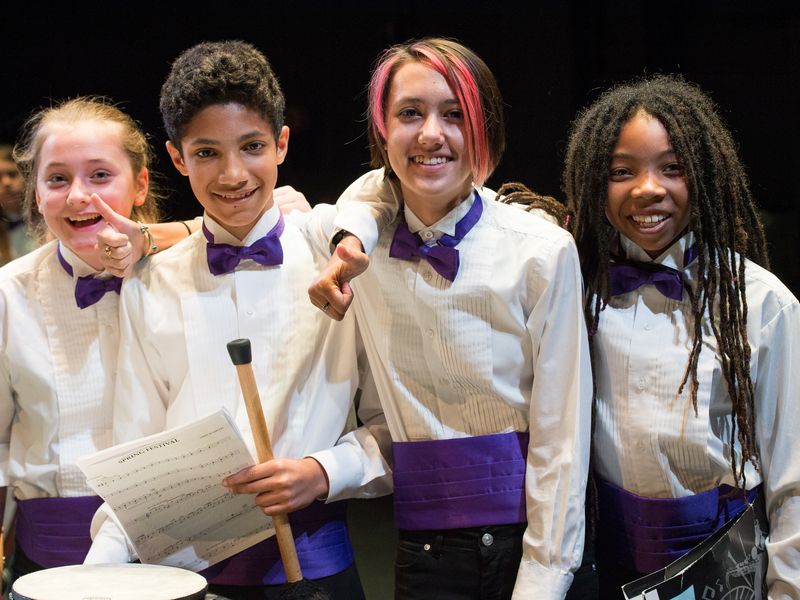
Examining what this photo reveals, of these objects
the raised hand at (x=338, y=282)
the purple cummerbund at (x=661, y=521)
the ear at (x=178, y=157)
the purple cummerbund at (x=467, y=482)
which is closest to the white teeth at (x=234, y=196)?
the ear at (x=178, y=157)

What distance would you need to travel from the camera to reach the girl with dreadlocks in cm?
178

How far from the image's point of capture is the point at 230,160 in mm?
1813

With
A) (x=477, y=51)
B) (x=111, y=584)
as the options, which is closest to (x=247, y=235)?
(x=111, y=584)

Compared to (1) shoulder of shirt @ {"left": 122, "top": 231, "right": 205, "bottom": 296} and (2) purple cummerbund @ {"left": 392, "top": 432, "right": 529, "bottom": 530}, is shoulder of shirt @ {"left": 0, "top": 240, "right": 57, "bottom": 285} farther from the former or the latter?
(2) purple cummerbund @ {"left": 392, "top": 432, "right": 529, "bottom": 530}

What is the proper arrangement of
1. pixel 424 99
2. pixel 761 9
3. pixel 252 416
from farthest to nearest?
pixel 761 9
pixel 424 99
pixel 252 416

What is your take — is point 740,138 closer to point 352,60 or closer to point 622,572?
point 352,60

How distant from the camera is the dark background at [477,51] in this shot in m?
2.97

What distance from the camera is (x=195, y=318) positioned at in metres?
1.83

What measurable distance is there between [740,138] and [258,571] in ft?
6.49

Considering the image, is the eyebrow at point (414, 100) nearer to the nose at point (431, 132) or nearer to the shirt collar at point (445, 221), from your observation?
the nose at point (431, 132)

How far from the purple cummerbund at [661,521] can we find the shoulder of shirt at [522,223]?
46 centimetres

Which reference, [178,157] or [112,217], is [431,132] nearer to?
[178,157]

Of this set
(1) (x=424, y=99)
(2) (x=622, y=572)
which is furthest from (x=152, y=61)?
(2) (x=622, y=572)

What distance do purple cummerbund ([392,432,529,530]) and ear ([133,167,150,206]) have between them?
787 millimetres
